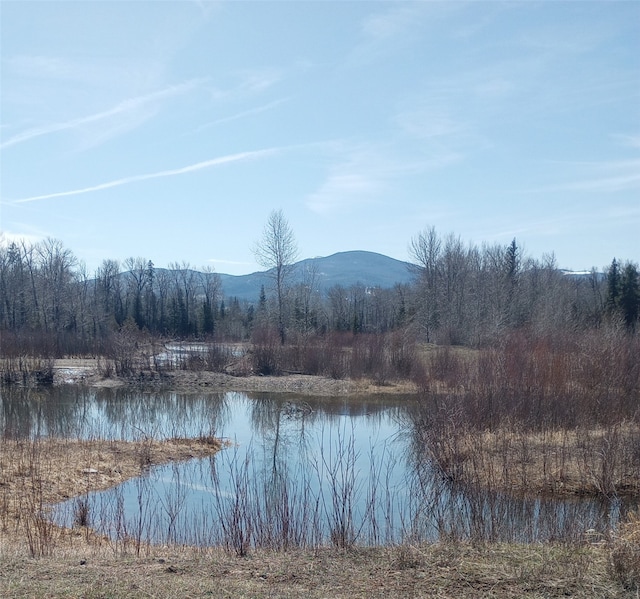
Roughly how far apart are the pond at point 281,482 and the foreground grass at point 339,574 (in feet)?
2.00

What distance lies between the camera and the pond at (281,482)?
812 cm

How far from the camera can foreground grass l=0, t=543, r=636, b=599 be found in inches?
214

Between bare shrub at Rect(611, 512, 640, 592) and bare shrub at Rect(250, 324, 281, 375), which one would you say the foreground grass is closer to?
bare shrub at Rect(611, 512, 640, 592)

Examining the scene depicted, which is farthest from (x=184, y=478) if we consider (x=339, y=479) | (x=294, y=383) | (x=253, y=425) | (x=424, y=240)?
(x=424, y=240)

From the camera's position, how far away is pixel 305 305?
195ft

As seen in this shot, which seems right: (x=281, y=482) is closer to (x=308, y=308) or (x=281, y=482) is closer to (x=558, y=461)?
(x=558, y=461)

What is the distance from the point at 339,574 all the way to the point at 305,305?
53.5 metres

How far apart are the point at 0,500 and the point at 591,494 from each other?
1163cm

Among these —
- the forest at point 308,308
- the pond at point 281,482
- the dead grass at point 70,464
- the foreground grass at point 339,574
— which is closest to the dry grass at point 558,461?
the pond at point 281,482

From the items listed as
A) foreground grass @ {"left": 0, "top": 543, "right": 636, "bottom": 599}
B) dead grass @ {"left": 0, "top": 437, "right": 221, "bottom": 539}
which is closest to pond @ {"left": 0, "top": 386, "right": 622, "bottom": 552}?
dead grass @ {"left": 0, "top": 437, "right": 221, "bottom": 539}

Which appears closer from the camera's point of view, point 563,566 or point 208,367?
point 563,566

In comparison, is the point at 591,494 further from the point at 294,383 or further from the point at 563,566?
the point at 294,383

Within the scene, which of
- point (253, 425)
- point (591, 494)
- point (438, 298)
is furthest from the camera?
point (438, 298)

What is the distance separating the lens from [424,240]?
2498 inches
